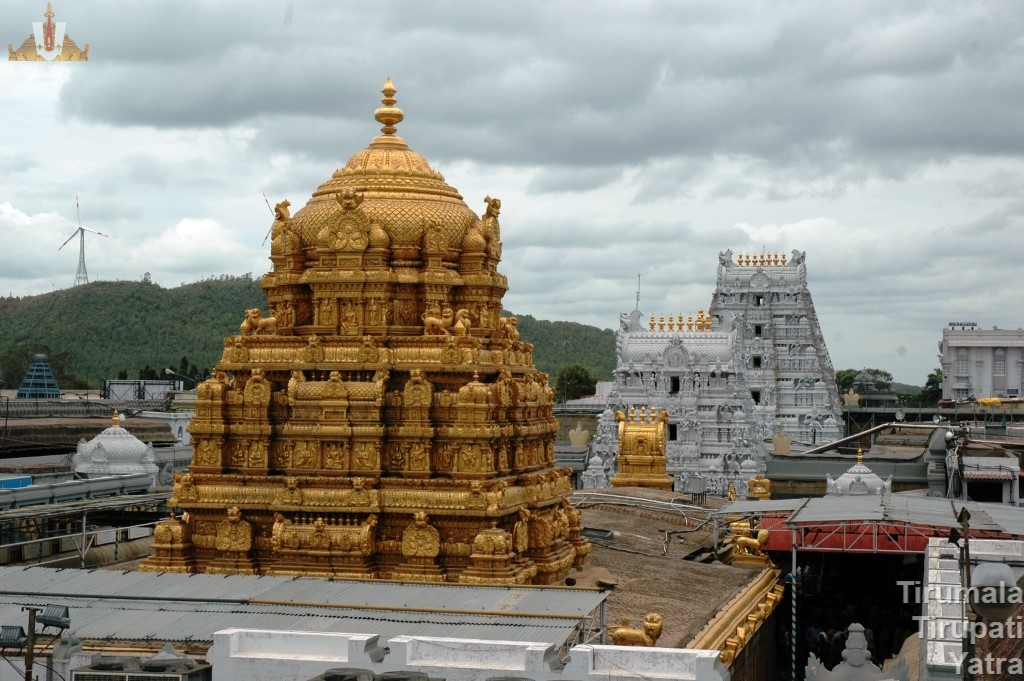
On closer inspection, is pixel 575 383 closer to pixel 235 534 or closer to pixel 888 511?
pixel 888 511

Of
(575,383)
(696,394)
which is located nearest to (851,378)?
(575,383)

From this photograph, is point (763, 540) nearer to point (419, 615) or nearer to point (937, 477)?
point (419, 615)

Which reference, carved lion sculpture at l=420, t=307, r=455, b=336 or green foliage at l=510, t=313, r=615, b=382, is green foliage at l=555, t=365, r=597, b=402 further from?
carved lion sculpture at l=420, t=307, r=455, b=336

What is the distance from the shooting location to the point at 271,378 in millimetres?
28141

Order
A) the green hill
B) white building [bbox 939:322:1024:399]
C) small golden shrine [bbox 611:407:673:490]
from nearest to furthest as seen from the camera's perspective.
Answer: small golden shrine [bbox 611:407:673:490] → white building [bbox 939:322:1024:399] → the green hill

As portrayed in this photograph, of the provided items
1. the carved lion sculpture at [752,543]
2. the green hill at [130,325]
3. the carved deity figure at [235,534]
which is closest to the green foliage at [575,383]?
the green hill at [130,325]

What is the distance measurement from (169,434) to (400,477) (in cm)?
4151

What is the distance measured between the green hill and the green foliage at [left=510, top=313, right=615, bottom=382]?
1.43ft

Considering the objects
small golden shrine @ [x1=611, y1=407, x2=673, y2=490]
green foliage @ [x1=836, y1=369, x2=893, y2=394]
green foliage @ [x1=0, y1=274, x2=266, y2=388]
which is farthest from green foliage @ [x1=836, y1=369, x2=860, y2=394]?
small golden shrine @ [x1=611, y1=407, x2=673, y2=490]

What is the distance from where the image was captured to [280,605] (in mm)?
20891

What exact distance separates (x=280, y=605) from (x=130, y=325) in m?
127

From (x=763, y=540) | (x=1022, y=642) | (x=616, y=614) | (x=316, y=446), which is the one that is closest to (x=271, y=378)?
(x=316, y=446)

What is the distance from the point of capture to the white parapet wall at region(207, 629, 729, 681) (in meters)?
17.5

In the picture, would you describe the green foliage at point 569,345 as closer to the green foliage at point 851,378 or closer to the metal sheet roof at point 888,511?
the green foliage at point 851,378
